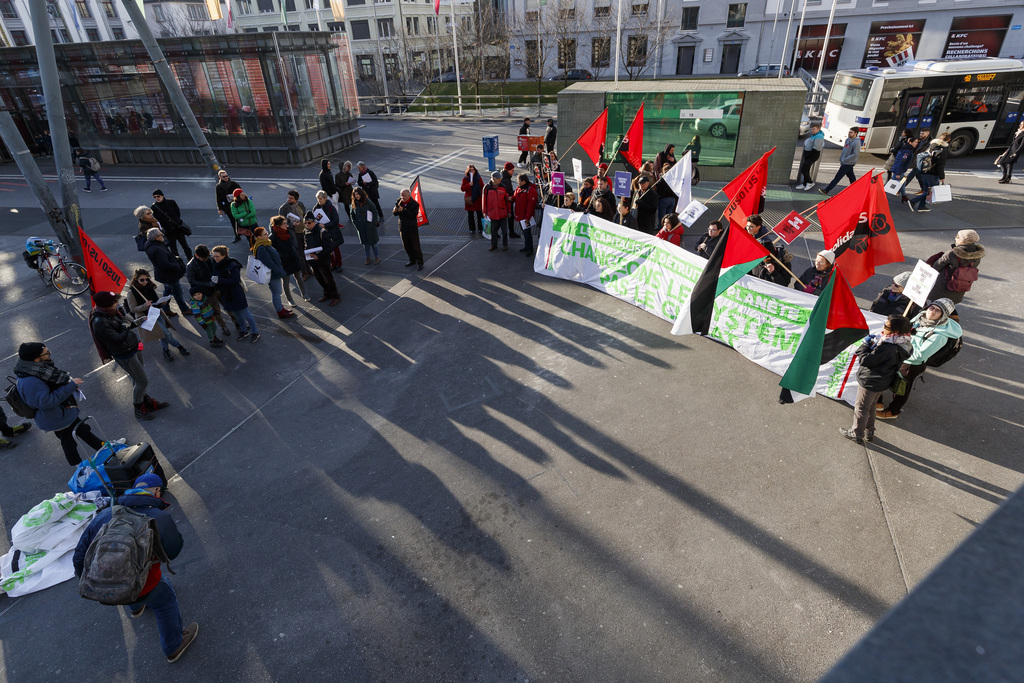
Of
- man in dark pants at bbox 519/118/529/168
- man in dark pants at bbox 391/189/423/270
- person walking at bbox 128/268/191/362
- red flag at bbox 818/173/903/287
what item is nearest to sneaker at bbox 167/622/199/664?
person walking at bbox 128/268/191/362

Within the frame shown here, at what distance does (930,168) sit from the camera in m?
13.4

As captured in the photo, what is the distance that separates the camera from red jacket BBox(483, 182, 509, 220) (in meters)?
12.0

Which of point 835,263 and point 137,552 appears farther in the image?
point 835,263

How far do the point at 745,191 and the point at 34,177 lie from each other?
13162 millimetres

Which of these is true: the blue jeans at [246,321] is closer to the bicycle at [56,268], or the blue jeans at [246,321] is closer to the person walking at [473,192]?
the bicycle at [56,268]

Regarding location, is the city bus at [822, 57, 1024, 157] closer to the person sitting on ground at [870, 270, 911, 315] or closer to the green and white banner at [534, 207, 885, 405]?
the green and white banner at [534, 207, 885, 405]

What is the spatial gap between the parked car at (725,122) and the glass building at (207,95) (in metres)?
14.4

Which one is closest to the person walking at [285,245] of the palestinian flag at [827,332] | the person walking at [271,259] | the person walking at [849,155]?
the person walking at [271,259]

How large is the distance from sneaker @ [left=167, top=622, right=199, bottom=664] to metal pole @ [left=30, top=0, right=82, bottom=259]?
859cm

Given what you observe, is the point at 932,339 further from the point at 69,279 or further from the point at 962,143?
the point at 962,143

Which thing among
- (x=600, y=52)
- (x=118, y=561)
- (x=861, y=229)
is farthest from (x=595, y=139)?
(x=600, y=52)

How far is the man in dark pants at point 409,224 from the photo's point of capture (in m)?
11.3

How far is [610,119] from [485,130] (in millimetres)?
11763

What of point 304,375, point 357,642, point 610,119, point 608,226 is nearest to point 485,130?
point 610,119
